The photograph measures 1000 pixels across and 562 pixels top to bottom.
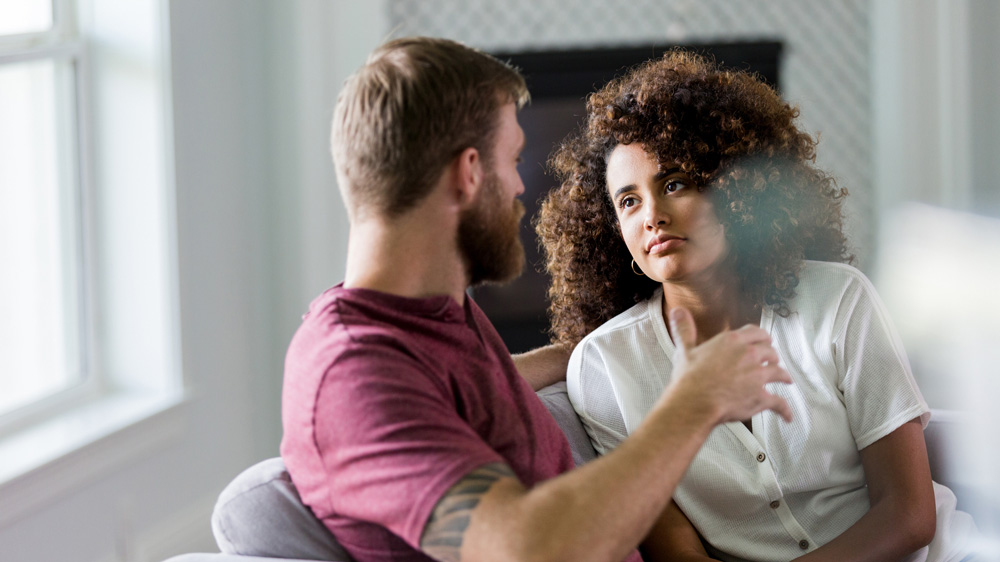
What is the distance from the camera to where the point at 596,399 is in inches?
64.4

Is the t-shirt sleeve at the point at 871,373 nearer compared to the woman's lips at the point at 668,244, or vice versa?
the t-shirt sleeve at the point at 871,373

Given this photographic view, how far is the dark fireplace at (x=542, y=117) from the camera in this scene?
322 centimetres

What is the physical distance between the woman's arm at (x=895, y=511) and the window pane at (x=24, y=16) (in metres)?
2.06

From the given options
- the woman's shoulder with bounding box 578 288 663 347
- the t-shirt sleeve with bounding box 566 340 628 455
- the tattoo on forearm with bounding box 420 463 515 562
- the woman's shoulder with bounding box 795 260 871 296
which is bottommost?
the t-shirt sleeve with bounding box 566 340 628 455

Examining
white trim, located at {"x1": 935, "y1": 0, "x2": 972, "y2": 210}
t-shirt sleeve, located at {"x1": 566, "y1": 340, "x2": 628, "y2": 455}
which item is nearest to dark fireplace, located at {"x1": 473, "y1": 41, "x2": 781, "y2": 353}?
white trim, located at {"x1": 935, "y1": 0, "x2": 972, "y2": 210}

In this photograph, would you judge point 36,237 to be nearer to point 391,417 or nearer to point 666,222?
point 666,222

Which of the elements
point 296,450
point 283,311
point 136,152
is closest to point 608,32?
point 283,311

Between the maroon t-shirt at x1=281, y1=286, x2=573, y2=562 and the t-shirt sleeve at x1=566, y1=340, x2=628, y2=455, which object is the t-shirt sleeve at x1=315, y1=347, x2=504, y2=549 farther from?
the t-shirt sleeve at x1=566, y1=340, x2=628, y2=455

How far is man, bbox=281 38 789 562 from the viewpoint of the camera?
92 cm

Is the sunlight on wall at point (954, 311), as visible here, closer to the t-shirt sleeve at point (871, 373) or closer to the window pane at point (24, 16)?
the t-shirt sleeve at point (871, 373)

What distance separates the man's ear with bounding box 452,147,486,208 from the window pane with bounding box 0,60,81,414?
154 centimetres

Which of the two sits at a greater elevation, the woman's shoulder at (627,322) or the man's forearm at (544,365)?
the woman's shoulder at (627,322)

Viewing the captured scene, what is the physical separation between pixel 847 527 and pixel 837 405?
0.64 feet

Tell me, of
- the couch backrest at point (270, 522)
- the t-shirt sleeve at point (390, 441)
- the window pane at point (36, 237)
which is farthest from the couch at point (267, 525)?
the window pane at point (36, 237)
